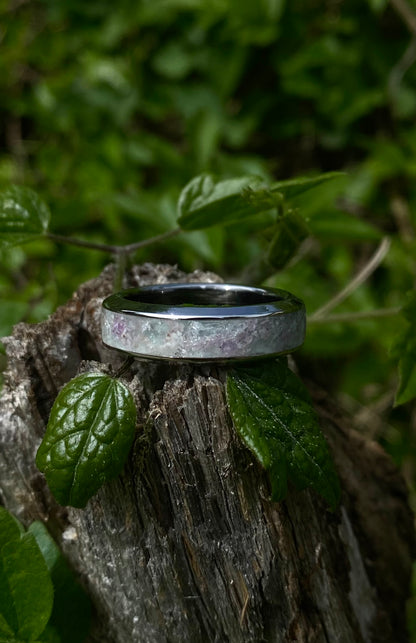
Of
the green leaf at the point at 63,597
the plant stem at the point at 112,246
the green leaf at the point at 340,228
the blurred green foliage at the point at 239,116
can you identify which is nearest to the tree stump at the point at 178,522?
the green leaf at the point at 63,597

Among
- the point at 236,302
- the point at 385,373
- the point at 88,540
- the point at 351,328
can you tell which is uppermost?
the point at 236,302

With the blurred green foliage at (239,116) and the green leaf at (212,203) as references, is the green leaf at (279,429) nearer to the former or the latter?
the green leaf at (212,203)

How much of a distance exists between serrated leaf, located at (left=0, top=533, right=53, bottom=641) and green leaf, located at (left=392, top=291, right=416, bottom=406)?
0.66 metres

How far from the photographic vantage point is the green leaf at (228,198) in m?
1.05

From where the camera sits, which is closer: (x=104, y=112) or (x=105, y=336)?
(x=105, y=336)

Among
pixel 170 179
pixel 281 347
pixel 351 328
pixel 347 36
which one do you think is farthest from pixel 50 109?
pixel 281 347

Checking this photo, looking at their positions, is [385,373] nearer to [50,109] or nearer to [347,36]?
[347,36]

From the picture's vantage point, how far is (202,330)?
0.81m

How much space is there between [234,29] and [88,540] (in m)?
2.34

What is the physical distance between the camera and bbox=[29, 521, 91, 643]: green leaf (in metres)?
0.98

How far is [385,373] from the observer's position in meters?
2.77

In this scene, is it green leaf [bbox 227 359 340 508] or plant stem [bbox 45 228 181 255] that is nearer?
green leaf [bbox 227 359 340 508]

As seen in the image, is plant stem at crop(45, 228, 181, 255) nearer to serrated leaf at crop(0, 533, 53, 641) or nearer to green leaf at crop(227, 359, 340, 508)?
green leaf at crop(227, 359, 340, 508)

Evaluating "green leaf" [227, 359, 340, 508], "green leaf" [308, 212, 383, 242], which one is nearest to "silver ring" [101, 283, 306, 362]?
"green leaf" [227, 359, 340, 508]
